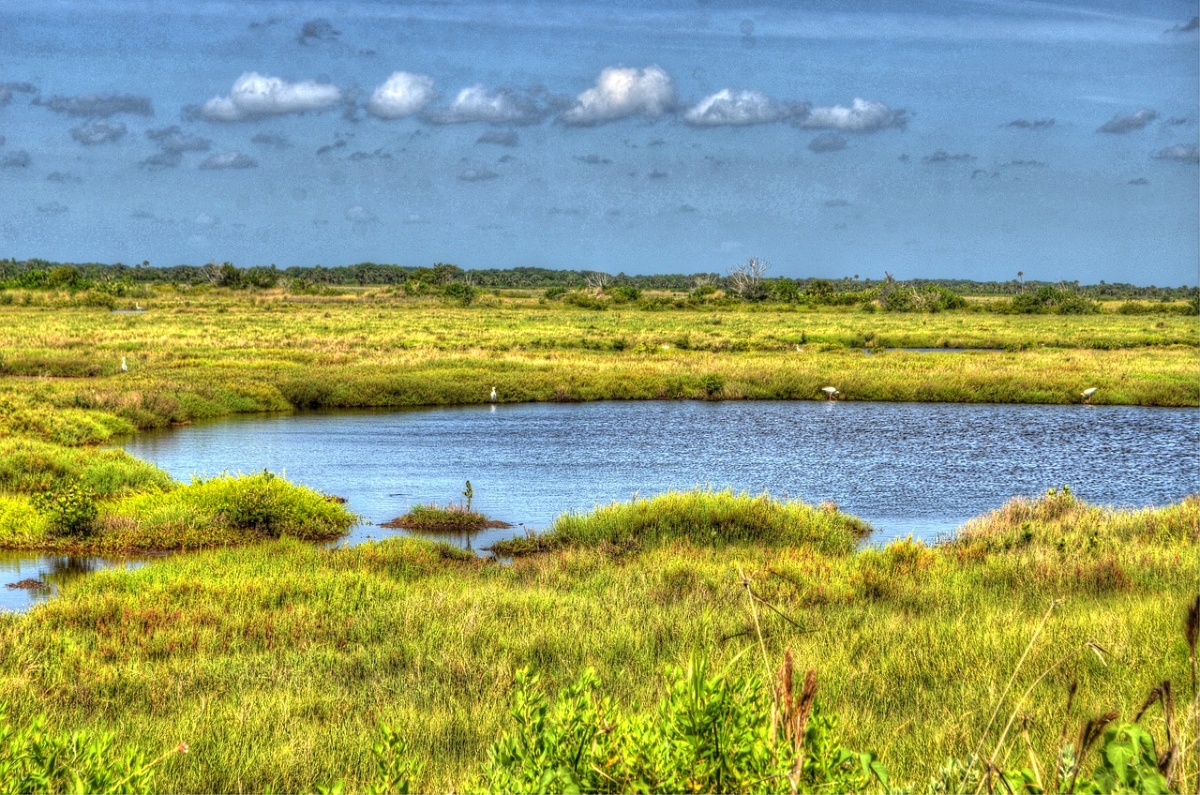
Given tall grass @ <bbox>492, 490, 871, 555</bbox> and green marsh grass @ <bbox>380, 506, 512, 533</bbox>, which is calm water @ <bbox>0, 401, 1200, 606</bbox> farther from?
tall grass @ <bbox>492, 490, 871, 555</bbox>

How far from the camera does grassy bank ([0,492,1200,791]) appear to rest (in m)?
6.75

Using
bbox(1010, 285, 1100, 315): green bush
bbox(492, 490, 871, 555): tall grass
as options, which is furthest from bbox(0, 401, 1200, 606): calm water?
bbox(1010, 285, 1100, 315): green bush

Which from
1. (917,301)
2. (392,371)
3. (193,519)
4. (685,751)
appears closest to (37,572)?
(193,519)

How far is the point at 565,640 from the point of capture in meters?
9.67

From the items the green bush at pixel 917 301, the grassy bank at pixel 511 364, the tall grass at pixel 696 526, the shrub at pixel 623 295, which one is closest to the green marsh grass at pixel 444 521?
the tall grass at pixel 696 526

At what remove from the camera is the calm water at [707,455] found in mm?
21609

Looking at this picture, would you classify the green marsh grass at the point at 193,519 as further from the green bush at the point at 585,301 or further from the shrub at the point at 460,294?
the shrub at the point at 460,294

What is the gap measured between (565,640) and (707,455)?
17812mm

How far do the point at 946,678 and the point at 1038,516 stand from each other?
9.78 meters

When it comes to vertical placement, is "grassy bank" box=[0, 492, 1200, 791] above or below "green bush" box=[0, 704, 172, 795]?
below

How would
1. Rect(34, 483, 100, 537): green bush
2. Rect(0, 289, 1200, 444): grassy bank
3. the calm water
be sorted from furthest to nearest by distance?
Rect(0, 289, 1200, 444): grassy bank, the calm water, Rect(34, 483, 100, 537): green bush

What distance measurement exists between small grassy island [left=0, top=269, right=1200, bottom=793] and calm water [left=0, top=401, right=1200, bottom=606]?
2.21m

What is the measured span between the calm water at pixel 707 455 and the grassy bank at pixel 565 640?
3.66 meters

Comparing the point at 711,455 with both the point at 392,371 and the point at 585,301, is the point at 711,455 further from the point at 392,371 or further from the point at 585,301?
the point at 585,301
